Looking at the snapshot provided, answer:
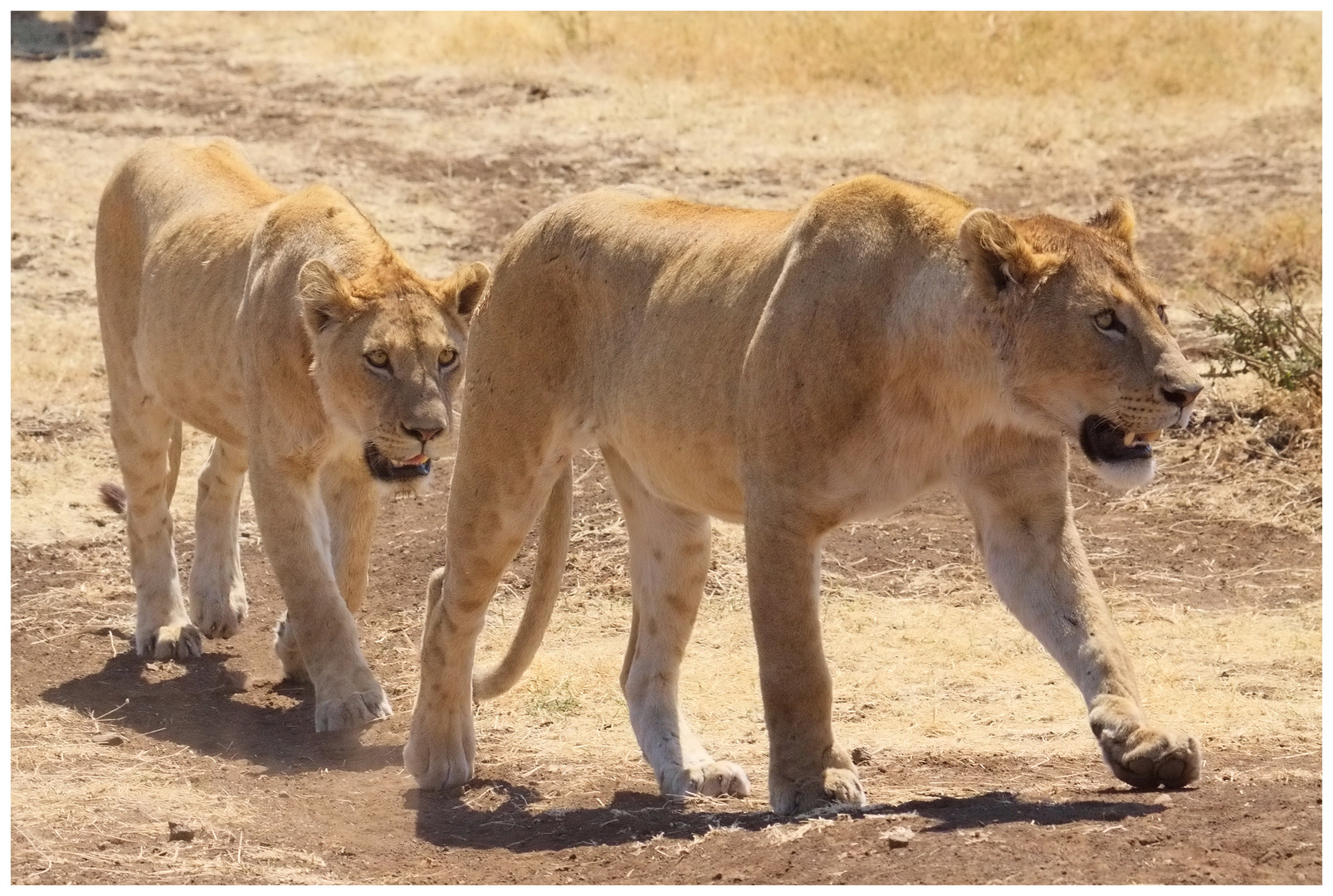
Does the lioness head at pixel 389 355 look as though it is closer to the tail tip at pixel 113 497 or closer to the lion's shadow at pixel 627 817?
the lion's shadow at pixel 627 817

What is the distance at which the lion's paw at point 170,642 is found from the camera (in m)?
7.57

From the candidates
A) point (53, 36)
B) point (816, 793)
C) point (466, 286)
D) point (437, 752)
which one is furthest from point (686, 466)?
point (53, 36)

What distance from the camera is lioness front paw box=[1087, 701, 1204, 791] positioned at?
14.5ft

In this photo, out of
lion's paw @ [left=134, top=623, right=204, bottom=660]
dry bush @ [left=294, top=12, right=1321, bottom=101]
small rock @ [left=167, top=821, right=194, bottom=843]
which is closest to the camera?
small rock @ [left=167, top=821, right=194, bottom=843]

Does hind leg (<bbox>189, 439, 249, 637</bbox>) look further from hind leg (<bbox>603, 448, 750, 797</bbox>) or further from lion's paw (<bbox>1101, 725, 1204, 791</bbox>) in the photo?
lion's paw (<bbox>1101, 725, 1204, 791</bbox>)

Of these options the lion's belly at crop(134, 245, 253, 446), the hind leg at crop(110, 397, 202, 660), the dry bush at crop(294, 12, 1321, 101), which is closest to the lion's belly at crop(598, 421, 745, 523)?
the lion's belly at crop(134, 245, 253, 446)

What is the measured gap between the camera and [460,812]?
5645 mm

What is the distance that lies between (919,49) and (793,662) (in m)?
12.7

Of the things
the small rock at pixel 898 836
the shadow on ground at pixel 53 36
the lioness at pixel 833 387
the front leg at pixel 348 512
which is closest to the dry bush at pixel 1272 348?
the front leg at pixel 348 512

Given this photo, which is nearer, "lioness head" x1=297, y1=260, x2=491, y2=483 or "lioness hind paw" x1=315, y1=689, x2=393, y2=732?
"lioness head" x1=297, y1=260, x2=491, y2=483

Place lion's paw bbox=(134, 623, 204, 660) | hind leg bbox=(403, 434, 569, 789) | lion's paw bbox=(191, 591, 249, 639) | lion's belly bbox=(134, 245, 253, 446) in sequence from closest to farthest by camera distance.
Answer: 1. hind leg bbox=(403, 434, 569, 789)
2. lion's belly bbox=(134, 245, 253, 446)
3. lion's paw bbox=(134, 623, 204, 660)
4. lion's paw bbox=(191, 591, 249, 639)

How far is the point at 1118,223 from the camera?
4.80 metres

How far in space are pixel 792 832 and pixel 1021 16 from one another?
14.3 m

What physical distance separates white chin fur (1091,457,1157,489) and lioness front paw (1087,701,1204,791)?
0.52m
